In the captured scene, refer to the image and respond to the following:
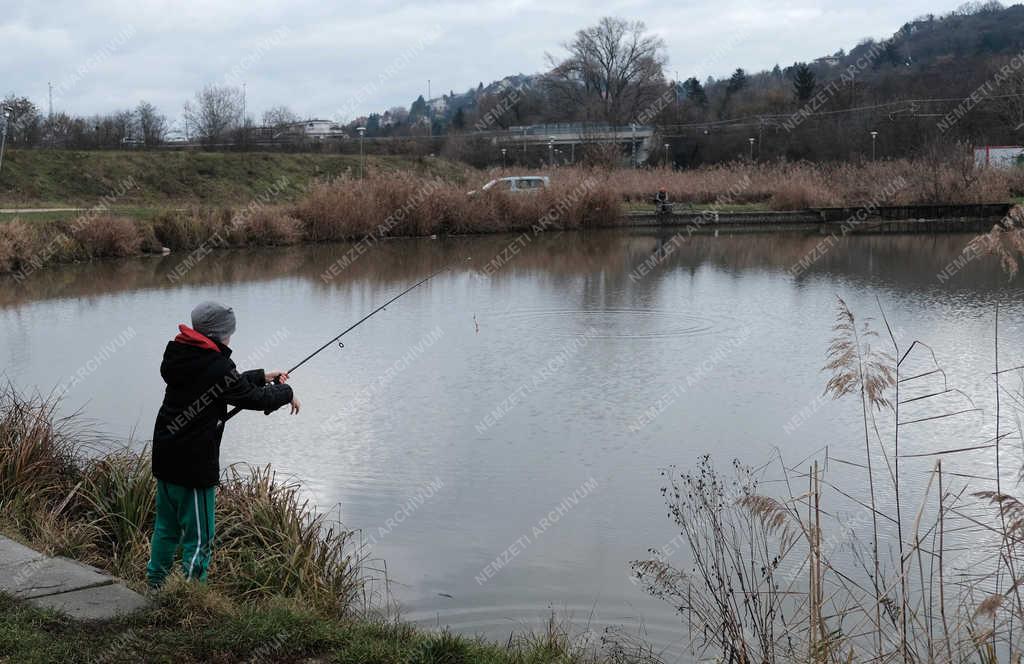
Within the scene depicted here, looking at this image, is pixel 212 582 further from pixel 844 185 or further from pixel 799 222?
pixel 844 185

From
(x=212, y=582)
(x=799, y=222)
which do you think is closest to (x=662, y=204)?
(x=799, y=222)

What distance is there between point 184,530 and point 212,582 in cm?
36

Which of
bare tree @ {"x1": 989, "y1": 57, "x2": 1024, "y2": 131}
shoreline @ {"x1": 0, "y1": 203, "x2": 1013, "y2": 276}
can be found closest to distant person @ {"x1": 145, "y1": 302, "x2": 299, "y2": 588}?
shoreline @ {"x1": 0, "y1": 203, "x2": 1013, "y2": 276}

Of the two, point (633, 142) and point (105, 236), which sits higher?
point (633, 142)

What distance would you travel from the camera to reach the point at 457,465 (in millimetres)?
8484

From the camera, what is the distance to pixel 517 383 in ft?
37.5

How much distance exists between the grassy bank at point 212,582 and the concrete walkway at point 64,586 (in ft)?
0.36

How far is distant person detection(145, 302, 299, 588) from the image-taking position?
497 centimetres

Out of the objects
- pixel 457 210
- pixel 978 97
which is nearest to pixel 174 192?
pixel 457 210

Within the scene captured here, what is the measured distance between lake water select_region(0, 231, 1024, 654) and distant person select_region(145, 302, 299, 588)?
4.25 ft

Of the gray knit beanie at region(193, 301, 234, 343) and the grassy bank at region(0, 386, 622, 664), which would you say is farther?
the gray knit beanie at region(193, 301, 234, 343)

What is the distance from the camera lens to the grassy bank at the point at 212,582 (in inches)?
164

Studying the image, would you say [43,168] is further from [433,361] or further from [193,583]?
[193,583]

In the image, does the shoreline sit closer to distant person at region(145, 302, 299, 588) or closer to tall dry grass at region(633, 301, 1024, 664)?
tall dry grass at region(633, 301, 1024, 664)
